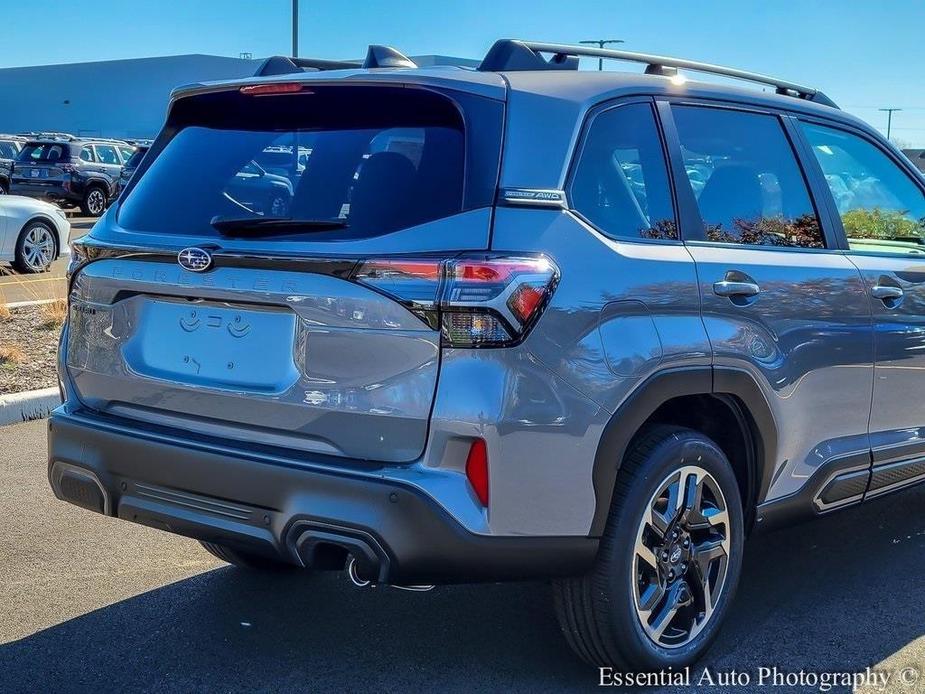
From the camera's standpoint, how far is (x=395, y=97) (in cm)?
321

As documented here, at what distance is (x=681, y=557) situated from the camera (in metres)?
3.51

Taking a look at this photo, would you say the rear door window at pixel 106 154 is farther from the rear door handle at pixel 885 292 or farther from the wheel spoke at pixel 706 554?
the wheel spoke at pixel 706 554

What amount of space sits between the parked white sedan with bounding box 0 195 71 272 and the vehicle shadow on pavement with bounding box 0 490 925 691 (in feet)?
34.8

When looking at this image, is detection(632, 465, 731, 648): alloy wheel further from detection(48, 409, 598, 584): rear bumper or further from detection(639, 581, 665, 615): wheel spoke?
detection(48, 409, 598, 584): rear bumper

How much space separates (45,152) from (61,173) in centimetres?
68

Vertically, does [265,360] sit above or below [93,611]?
above

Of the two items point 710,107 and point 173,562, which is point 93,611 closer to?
point 173,562

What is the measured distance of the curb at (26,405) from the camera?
21.9ft

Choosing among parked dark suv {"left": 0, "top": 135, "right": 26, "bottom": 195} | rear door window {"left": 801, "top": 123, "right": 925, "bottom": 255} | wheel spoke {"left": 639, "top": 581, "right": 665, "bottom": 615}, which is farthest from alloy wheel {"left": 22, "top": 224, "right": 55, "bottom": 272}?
wheel spoke {"left": 639, "top": 581, "right": 665, "bottom": 615}

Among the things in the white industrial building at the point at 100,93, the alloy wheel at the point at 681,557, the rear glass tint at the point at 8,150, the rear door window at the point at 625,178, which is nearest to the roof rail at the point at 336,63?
the rear door window at the point at 625,178

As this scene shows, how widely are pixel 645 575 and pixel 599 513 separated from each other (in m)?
0.42

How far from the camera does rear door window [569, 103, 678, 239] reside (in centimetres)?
324

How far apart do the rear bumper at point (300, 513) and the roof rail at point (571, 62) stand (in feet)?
4.66

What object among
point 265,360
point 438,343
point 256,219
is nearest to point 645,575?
point 438,343
